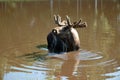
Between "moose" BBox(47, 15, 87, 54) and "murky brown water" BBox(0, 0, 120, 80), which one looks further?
"moose" BBox(47, 15, 87, 54)

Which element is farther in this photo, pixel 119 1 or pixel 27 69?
pixel 119 1

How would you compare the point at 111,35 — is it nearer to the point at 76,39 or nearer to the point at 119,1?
the point at 76,39

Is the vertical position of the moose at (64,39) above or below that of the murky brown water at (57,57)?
above

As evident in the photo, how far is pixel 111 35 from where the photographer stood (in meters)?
16.5

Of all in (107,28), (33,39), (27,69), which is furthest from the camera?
(107,28)

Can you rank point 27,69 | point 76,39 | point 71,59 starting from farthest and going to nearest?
point 76,39, point 71,59, point 27,69

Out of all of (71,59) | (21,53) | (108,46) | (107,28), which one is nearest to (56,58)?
(71,59)

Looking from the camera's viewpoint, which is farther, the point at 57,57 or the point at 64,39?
the point at 64,39

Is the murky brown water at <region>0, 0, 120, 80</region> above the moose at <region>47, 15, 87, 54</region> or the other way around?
the other way around

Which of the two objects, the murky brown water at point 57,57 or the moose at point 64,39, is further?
the moose at point 64,39

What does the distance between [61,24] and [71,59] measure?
190cm

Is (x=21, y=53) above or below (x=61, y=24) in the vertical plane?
below

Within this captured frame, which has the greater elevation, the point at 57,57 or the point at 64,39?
the point at 64,39

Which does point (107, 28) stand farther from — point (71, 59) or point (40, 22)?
point (71, 59)
